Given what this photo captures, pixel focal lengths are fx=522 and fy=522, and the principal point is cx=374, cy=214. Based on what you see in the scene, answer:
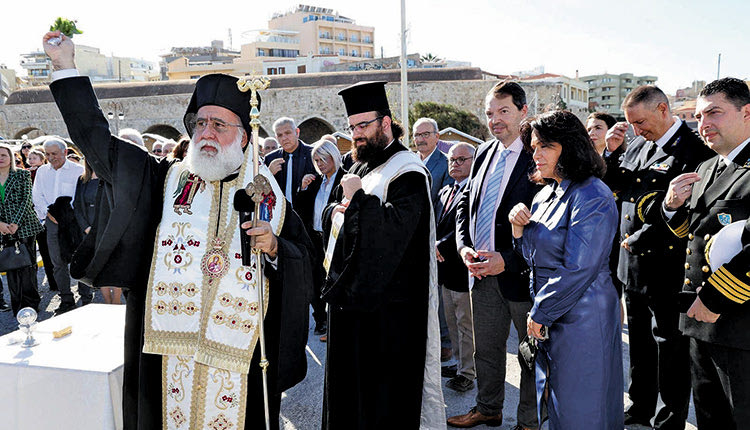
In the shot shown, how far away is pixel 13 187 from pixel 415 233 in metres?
5.46

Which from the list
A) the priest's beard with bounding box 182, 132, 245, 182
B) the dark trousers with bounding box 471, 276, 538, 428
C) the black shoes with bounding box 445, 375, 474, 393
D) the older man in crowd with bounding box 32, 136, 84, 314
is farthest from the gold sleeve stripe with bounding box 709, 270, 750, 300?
the older man in crowd with bounding box 32, 136, 84, 314

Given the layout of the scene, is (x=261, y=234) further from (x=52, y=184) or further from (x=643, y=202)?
(x=52, y=184)

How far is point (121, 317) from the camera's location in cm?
371

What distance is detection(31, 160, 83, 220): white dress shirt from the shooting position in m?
6.55

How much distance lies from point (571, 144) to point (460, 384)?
231cm

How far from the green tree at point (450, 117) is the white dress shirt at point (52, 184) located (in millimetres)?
33534

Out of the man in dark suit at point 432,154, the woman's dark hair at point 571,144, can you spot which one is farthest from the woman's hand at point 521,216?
the man in dark suit at point 432,154

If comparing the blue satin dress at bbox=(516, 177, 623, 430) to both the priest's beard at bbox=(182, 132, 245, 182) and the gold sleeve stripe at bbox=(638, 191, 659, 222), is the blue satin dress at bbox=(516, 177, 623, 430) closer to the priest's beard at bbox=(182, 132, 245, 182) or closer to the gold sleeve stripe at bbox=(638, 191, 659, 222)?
the gold sleeve stripe at bbox=(638, 191, 659, 222)

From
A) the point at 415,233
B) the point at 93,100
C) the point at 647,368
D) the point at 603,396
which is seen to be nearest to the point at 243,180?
the point at 93,100

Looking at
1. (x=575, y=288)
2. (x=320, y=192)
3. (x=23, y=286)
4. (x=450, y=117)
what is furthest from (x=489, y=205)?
(x=450, y=117)

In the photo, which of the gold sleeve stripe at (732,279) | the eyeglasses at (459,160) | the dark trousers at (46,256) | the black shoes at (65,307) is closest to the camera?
the gold sleeve stripe at (732,279)

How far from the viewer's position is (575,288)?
247 cm

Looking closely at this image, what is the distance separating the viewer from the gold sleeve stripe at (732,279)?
2.30 meters

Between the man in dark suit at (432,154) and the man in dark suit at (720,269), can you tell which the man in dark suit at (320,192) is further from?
the man in dark suit at (720,269)
